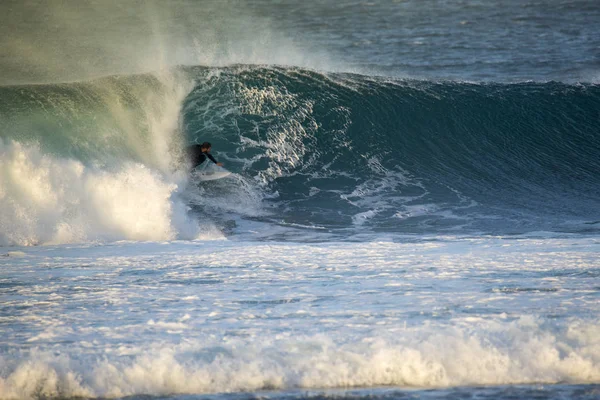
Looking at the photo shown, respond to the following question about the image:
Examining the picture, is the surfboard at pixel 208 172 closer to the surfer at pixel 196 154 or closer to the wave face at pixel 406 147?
the surfer at pixel 196 154

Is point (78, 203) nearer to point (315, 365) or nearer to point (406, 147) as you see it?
point (315, 365)

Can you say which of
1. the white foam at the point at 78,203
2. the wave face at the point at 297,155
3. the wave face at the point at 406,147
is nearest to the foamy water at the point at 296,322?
the white foam at the point at 78,203

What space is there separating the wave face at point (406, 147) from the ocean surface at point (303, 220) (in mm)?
58

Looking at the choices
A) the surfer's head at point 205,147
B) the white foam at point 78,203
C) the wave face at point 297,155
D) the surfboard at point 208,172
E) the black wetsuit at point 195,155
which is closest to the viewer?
the white foam at point 78,203

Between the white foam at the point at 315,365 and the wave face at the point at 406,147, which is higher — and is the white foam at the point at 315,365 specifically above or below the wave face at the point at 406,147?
below

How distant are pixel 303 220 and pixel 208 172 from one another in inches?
76.8

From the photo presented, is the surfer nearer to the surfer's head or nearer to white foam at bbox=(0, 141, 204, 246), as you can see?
the surfer's head

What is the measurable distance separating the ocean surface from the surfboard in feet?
0.78

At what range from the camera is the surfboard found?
11758 millimetres

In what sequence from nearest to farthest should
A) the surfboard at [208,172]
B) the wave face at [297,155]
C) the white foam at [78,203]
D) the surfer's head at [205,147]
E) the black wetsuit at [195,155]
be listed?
the white foam at [78,203]
the wave face at [297,155]
the surfer's head at [205,147]
the black wetsuit at [195,155]
the surfboard at [208,172]

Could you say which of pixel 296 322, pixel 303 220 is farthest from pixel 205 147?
pixel 296 322

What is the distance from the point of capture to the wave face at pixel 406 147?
444 inches

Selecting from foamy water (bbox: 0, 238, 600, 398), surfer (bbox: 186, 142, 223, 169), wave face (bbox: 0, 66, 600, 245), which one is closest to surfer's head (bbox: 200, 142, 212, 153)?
surfer (bbox: 186, 142, 223, 169)

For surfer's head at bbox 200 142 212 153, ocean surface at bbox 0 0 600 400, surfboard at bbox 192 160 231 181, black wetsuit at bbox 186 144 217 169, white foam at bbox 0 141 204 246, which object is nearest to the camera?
ocean surface at bbox 0 0 600 400
